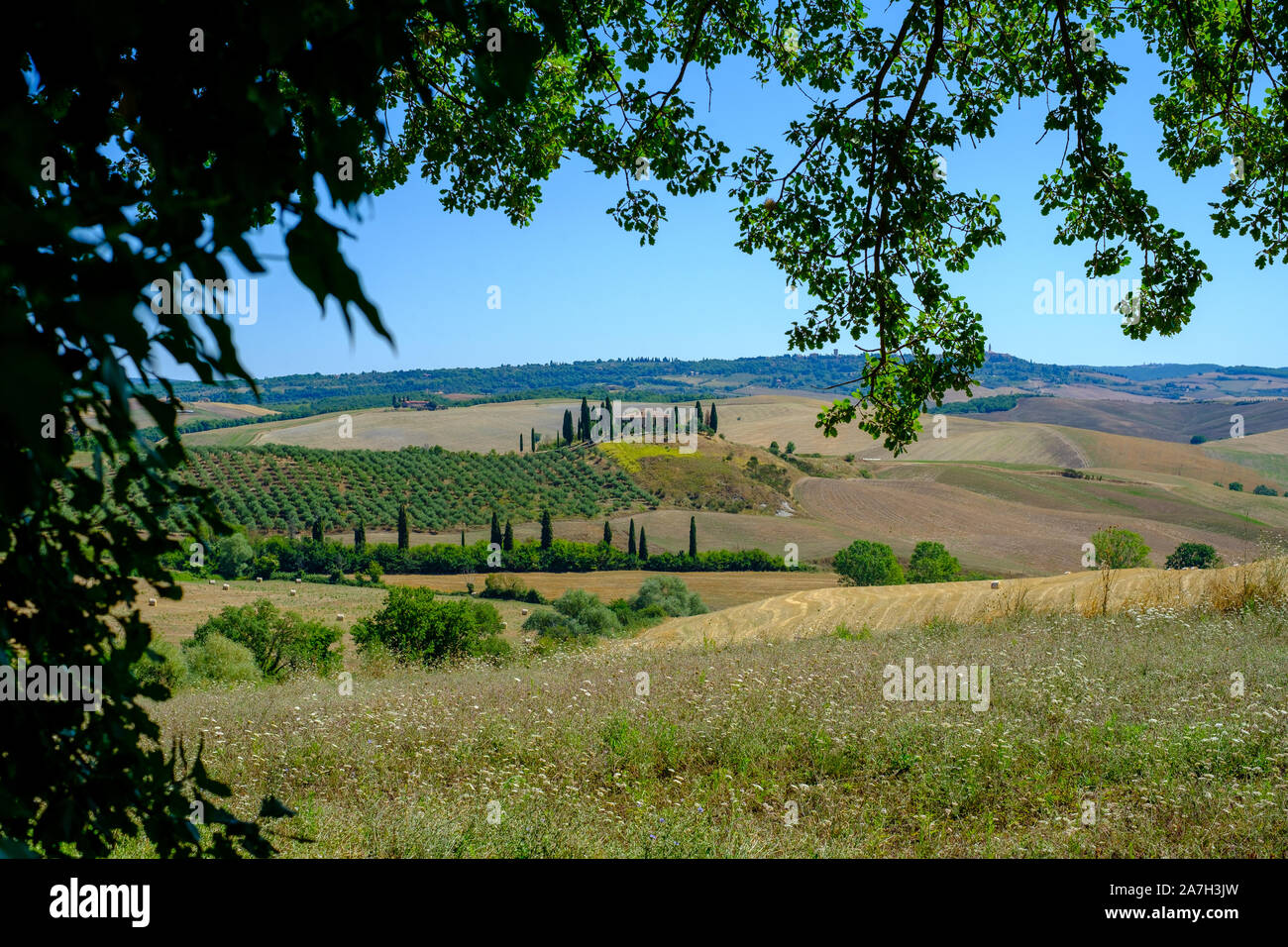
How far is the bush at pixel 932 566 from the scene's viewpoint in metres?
52.5

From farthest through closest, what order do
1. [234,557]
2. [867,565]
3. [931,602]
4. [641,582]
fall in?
[867,565]
[641,582]
[234,557]
[931,602]

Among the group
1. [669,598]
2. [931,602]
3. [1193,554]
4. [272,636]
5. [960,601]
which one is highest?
[960,601]

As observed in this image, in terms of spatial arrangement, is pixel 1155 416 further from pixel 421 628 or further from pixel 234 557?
pixel 421 628

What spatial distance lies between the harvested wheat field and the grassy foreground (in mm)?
2710

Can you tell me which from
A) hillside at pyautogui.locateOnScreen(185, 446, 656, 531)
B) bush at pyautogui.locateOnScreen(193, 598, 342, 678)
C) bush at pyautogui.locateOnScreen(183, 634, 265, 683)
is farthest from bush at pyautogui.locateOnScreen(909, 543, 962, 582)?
bush at pyautogui.locateOnScreen(183, 634, 265, 683)

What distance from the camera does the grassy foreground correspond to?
480 cm

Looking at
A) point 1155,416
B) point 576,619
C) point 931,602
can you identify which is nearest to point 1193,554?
point 576,619

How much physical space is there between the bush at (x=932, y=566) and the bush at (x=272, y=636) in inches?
1415

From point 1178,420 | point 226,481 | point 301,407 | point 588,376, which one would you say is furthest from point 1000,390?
point 226,481

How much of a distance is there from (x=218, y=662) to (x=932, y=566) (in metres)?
43.0

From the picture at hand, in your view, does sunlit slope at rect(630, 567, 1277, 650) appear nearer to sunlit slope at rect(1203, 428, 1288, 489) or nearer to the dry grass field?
the dry grass field

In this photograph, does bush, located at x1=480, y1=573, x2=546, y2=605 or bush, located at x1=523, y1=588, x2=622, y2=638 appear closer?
bush, located at x1=523, y1=588, x2=622, y2=638

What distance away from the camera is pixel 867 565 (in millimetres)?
54344
